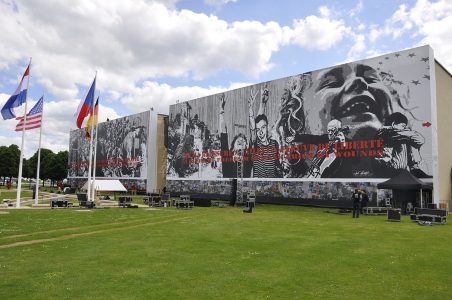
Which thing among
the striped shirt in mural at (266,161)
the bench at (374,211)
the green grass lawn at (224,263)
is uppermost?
the striped shirt in mural at (266,161)

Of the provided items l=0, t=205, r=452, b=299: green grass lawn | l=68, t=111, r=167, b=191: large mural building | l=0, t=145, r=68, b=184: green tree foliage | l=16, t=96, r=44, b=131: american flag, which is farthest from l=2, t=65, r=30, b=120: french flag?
l=0, t=145, r=68, b=184: green tree foliage

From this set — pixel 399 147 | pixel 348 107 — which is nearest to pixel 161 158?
pixel 348 107

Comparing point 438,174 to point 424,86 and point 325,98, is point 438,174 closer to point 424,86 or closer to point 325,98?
point 424,86

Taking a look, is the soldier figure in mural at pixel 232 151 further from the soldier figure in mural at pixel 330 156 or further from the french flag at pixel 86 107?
the french flag at pixel 86 107

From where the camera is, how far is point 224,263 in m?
11.4

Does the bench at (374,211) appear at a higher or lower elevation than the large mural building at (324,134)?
lower

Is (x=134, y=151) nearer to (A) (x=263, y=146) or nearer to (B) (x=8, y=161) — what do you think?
(A) (x=263, y=146)

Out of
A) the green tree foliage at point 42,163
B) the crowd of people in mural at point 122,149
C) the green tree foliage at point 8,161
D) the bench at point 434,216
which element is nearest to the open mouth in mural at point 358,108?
the bench at point 434,216

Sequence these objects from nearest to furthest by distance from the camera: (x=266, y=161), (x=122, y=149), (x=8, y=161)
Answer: (x=266, y=161) → (x=122, y=149) → (x=8, y=161)

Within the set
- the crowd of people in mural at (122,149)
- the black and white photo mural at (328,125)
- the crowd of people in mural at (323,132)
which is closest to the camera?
the black and white photo mural at (328,125)

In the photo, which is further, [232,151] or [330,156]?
[232,151]

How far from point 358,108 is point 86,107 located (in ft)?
80.7

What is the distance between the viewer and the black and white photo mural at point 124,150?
68.8 meters

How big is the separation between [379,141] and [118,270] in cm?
2961
